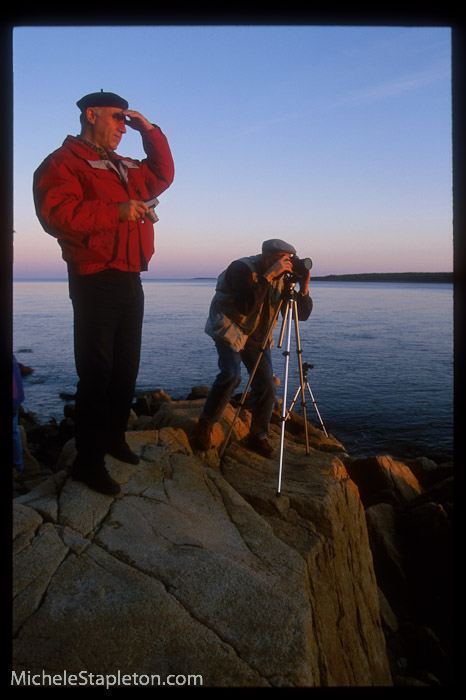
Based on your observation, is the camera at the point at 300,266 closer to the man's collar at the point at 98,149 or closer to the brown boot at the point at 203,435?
the brown boot at the point at 203,435

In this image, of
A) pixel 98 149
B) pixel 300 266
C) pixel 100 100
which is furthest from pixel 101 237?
pixel 300 266

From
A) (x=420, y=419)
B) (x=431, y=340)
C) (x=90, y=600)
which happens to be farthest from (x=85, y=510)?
(x=431, y=340)

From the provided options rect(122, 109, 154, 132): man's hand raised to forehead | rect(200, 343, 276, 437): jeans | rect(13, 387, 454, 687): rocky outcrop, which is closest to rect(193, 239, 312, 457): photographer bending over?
rect(200, 343, 276, 437): jeans

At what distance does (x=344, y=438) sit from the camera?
898cm

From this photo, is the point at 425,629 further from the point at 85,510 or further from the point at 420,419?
the point at 420,419

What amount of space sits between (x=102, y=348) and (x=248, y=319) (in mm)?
1475

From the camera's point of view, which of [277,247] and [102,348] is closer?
[102,348]

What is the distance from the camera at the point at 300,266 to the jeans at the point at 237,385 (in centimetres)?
72

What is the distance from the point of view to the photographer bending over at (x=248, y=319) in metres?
3.84

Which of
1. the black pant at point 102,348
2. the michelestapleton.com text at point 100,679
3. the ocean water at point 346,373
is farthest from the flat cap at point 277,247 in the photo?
the ocean water at point 346,373

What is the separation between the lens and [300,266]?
385 centimetres

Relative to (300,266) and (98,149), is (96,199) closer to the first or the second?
(98,149)

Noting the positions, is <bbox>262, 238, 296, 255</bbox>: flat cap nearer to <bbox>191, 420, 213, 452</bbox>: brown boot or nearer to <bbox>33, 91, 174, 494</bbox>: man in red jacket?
<bbox>33, 91, 174, 494</bbox>: man in red jacket

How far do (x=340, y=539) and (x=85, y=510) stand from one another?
1.76 metres
